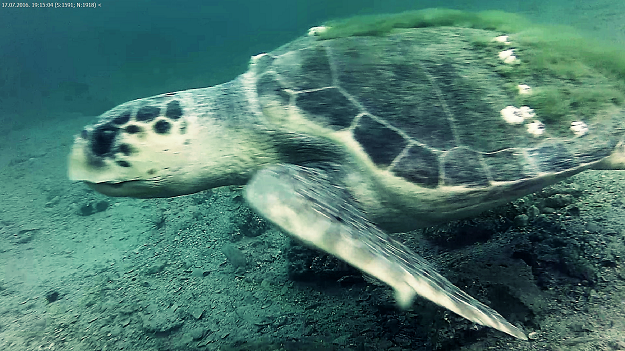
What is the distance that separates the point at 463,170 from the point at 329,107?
74cm

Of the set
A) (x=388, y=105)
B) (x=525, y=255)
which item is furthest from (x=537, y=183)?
(x=388, y=105)

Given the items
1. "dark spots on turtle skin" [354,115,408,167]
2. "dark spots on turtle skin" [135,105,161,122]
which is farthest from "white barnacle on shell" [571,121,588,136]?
"dark spots on turtle skin" [135,105,161,122]

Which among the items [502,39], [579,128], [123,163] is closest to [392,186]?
[579,128]

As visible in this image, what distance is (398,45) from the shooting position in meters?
2.04

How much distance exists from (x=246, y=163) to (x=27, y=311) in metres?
2.68

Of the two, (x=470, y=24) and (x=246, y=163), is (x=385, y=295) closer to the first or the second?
(x=246, y=163)

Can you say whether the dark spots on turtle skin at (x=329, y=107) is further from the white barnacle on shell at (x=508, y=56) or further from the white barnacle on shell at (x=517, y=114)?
Answer: the white barnacle on shell at (x=508, y=56)

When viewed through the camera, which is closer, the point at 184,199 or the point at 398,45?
the point at 398,45

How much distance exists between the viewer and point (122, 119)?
1.90 m

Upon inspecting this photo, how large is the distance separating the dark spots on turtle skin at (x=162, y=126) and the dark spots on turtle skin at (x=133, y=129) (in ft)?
0.26

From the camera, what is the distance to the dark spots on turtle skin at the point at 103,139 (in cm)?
184

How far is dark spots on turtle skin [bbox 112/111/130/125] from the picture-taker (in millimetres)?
1884

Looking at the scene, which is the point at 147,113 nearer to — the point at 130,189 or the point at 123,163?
the point at 123,163

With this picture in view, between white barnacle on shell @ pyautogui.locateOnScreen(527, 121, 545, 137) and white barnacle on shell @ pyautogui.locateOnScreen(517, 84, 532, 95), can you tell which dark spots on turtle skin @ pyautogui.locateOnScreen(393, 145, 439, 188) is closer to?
white barnacle on shell @ pyautogui.locateOnScreen(527, 121, 545, 137)
